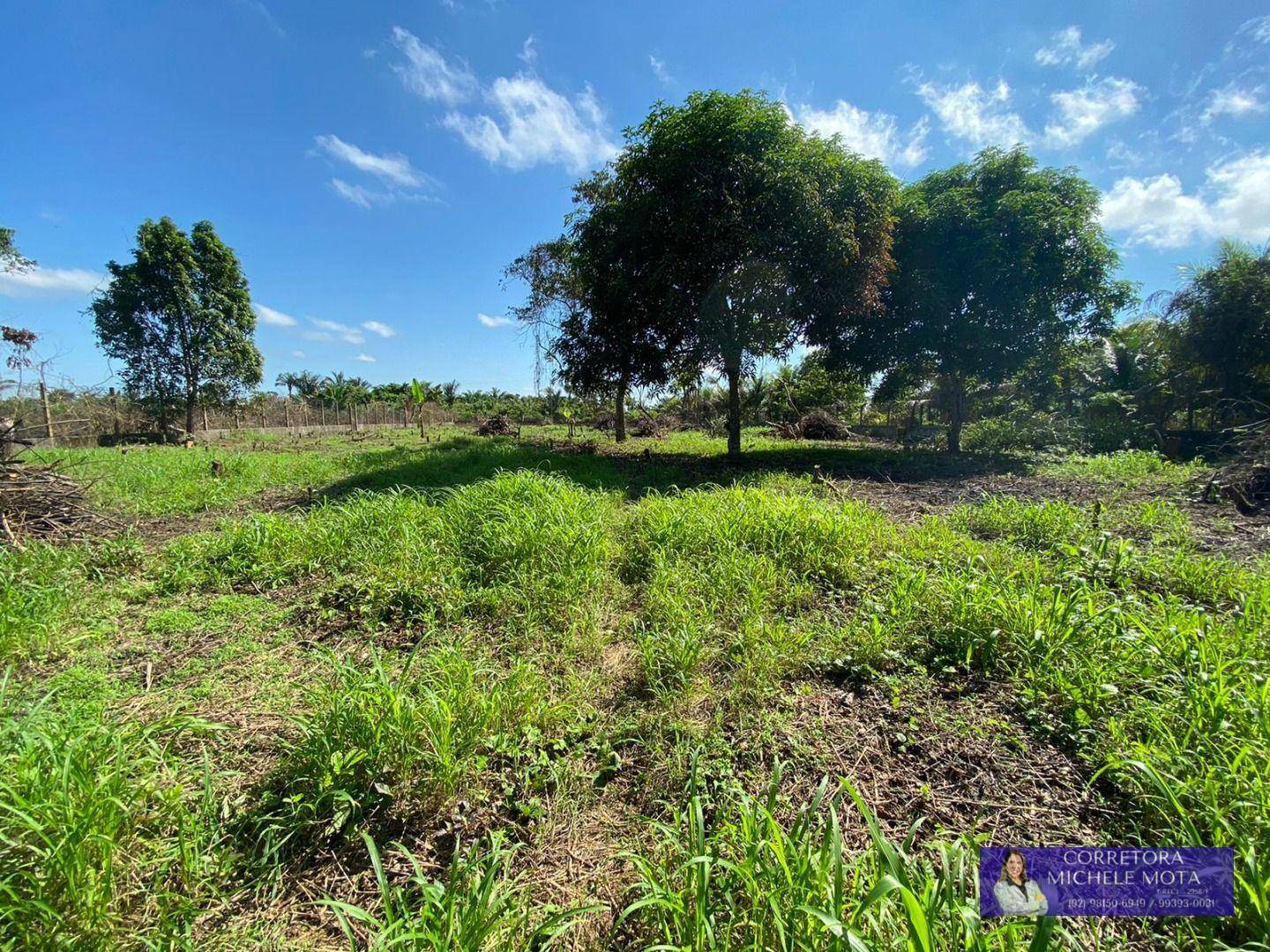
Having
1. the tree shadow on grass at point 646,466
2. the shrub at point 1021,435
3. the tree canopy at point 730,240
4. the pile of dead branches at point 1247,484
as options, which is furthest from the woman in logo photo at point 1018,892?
the shrub at point 1021,435

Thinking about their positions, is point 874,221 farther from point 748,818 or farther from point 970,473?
point 748,818

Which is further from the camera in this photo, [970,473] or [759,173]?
[970,473]

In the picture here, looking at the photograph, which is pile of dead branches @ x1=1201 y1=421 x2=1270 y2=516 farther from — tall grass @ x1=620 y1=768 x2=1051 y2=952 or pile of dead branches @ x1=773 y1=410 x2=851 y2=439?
pile of dead branches @ x1=773 y1=410 x2=851 y2=439

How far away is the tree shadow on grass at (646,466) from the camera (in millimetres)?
6980

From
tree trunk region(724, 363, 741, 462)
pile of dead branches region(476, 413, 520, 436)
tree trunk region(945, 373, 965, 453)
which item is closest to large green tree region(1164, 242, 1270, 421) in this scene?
tree trunk region(945, 373, 965, 453)

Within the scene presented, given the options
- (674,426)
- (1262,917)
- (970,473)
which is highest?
(674,426)

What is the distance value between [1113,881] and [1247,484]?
6.59 m

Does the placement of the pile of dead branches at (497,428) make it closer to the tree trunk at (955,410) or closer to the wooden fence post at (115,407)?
the wooden fence post at (115,407)

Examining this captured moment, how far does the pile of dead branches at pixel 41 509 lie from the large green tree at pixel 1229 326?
63.9ft

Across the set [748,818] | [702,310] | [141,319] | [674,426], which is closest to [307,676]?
[748,818]

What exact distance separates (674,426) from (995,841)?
719 inches

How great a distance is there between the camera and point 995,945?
103cm

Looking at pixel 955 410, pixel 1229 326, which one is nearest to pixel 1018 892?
pixel 955 410

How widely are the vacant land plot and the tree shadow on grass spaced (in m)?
2.98
